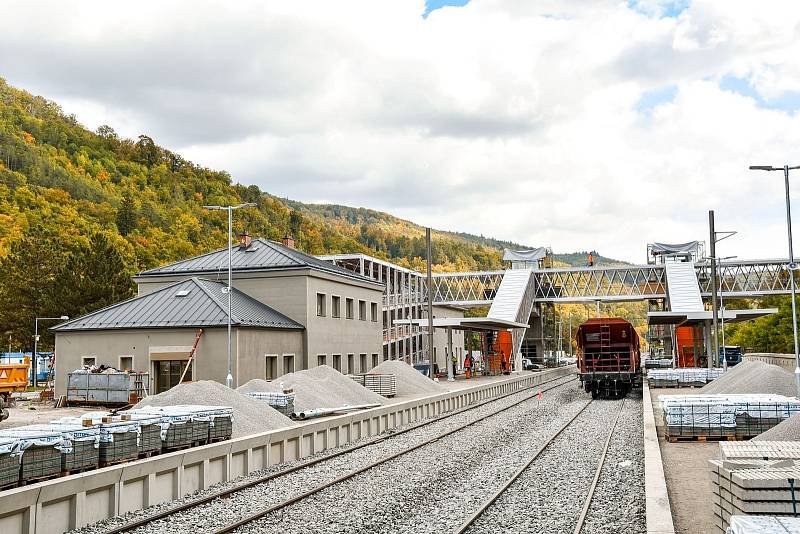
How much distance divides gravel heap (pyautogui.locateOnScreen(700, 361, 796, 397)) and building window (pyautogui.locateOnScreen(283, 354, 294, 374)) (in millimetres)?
20155

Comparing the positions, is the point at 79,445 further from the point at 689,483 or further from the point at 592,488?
the point at 689,483

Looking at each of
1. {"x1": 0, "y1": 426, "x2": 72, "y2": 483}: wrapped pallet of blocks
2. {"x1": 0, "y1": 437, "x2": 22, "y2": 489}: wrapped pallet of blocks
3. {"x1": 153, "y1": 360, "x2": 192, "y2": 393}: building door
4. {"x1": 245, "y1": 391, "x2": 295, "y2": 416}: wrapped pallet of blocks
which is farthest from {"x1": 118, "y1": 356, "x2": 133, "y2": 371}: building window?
{"x1": 0, "y1": 437, "x2": 22, "y2": 489}: wrapped pallet of blocks

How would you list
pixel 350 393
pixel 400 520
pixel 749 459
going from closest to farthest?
1. pixel 749 459
2. pixel 400 520
3. pixel 350 393

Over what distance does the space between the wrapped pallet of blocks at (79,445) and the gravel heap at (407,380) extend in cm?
2370

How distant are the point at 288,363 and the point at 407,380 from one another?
626 centimetres

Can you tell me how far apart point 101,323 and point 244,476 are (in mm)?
21445

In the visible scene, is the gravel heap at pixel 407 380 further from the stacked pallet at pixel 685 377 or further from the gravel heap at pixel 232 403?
the gravel heap at pixel 232 403

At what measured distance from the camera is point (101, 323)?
3550 cm

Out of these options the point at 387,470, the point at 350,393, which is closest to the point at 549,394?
the point at 350,393

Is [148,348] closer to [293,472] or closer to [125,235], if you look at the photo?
[293,472]

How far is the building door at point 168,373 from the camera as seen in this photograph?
112 feet

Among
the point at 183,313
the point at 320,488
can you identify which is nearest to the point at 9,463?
the point at 320,488

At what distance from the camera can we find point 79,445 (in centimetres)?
1347

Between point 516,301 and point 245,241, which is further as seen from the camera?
point 516,301
